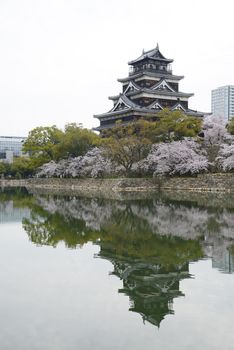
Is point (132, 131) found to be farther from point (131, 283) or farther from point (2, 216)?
point (131, 283)

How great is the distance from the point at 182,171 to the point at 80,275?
95.8 ft

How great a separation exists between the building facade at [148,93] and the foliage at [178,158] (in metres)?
11.1

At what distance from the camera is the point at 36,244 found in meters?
13.5

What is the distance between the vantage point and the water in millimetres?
6066

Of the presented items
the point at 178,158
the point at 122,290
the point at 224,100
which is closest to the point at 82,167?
the point at 178,158

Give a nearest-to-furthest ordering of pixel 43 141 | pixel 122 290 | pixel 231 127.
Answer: pixel 122 290 < pixel 231 127 < pixel 43 141

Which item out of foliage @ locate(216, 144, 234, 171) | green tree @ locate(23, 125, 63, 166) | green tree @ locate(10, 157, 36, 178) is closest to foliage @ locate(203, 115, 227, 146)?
foliage @ locate(216, 144, 234, 171)

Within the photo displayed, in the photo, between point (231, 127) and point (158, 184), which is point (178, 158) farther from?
point (231, 127)

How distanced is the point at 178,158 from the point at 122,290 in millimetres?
29593

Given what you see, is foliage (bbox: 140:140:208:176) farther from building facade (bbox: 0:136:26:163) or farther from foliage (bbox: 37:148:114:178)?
building facade (bbox: 0:136:26:163)

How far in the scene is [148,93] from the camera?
5109 cm

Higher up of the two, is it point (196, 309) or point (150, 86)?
point (150, 86)

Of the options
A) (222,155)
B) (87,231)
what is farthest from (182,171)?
(87,231)

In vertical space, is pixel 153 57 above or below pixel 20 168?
above
